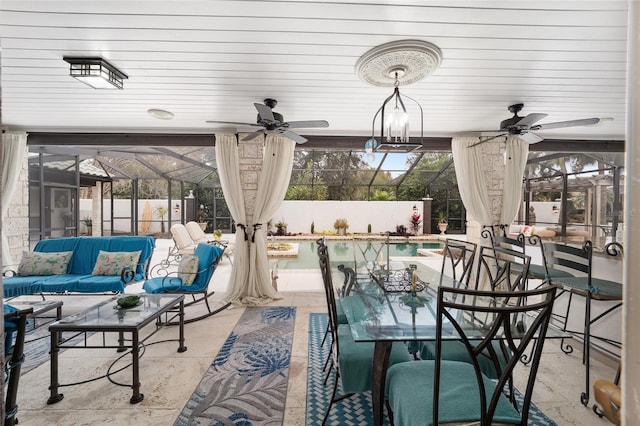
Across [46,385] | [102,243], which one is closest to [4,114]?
[102,243]

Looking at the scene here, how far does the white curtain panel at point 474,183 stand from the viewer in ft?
14.5

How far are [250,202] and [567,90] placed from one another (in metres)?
3.79

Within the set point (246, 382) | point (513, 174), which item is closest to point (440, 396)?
point (246, 382)

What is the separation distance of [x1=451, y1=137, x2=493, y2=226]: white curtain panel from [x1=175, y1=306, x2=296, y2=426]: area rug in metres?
3.01

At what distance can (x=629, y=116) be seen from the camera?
1.69 feet

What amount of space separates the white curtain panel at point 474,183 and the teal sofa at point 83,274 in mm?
4461

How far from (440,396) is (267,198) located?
3340 mm

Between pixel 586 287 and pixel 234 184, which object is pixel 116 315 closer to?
pixel 234 184

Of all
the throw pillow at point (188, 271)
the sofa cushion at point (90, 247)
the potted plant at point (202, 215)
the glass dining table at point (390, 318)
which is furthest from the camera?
the potted plant at point (202, 215)

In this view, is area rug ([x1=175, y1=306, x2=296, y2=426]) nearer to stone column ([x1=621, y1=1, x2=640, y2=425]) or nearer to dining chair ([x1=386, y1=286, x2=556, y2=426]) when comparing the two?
dining chair ([x1=386, y1=286, x2=556, y2=426])

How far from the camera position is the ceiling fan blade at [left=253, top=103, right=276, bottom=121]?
288 centimetres

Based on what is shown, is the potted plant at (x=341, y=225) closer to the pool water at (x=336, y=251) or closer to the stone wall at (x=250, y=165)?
the pool water at (x=336, y=251)

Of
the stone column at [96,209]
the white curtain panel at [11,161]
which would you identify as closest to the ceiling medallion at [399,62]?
the white curtain panel at [11,161]

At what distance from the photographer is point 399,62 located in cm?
237
